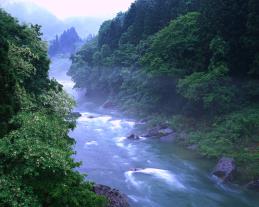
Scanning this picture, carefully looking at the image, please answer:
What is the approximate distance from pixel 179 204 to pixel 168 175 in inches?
197

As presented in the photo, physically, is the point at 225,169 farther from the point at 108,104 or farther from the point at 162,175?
the point at 108,104

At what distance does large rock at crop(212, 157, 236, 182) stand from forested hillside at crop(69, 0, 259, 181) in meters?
0.65

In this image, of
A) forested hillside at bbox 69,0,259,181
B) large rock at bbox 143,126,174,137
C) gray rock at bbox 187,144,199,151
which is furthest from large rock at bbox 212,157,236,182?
large rock at bbox 143,126,174,137

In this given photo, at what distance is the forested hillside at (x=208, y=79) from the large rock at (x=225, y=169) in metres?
0.65

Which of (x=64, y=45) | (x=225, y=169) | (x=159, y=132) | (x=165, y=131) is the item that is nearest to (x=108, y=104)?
(x=159, y=132)

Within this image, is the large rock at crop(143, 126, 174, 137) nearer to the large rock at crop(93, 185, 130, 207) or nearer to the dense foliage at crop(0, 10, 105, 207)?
the dense foliage at crop(0, 10, 105, 207)

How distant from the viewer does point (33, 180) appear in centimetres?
1215

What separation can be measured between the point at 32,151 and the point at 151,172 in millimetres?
15965

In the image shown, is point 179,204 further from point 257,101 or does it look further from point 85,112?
point 85,112

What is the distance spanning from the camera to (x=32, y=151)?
487 inches

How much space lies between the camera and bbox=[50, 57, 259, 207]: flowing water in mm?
22375

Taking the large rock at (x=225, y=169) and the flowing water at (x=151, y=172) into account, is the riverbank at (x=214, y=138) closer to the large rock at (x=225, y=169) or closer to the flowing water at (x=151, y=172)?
the large rock at (x=225, y=169)

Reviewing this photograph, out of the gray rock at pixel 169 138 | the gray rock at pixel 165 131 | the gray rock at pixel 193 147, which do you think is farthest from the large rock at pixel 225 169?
the gray rock at pixel 165 131

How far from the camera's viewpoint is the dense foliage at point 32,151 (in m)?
11.8
